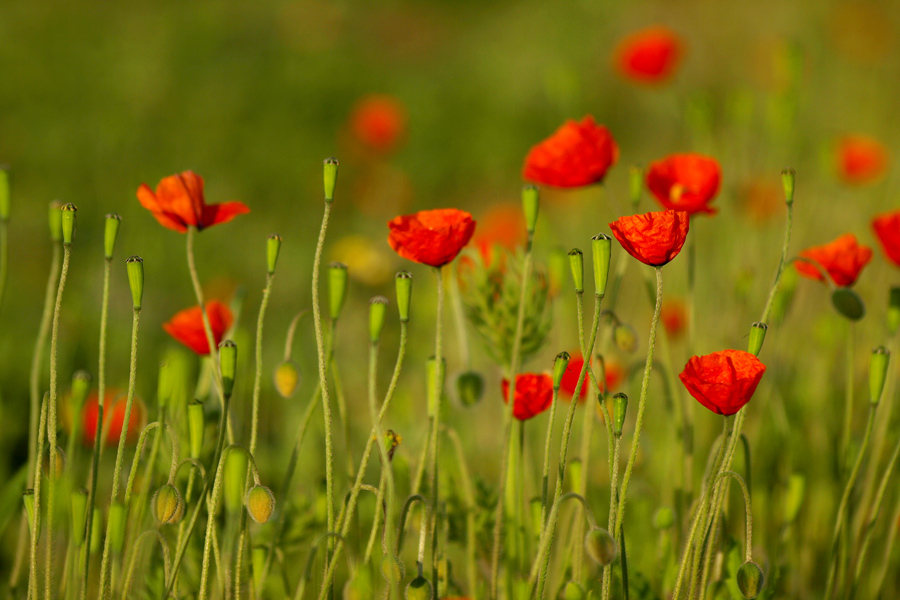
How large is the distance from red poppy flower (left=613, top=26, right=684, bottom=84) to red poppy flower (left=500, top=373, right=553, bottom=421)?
4.61ft

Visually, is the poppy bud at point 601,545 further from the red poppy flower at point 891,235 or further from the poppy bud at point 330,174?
the red poppy flower at point 891,235

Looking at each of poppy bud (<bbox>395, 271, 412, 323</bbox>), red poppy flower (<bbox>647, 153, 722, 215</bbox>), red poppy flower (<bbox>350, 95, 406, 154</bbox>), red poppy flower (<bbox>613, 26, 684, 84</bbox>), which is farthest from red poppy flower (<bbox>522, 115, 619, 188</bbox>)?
red poppy flower (<bbox>350, 95, 406, 154</bbox>)

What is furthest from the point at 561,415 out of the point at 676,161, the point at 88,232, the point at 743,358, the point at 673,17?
the point at 673,17

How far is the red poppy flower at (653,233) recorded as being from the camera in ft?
2.82

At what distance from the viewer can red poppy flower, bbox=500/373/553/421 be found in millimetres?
1071

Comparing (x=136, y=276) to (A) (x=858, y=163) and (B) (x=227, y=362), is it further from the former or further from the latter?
(A) (x=858, y=163)

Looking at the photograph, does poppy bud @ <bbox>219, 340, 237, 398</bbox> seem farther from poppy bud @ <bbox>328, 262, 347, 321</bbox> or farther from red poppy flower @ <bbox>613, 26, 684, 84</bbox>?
red poppy flower @ <bbox>613, 26, 684, 84</bbox>

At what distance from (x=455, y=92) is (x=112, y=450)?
436cm

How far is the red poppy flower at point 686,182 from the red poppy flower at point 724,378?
333mm

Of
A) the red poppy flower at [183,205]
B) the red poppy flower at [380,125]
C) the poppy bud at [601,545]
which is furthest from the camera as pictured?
the red poppy flower at [380,125]

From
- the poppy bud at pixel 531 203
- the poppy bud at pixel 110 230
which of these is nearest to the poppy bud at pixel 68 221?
the poppy bud at pixel 110 230

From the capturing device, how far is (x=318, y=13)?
691cm

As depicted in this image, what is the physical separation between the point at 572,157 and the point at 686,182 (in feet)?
0.65

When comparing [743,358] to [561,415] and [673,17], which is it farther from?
[673,17]
